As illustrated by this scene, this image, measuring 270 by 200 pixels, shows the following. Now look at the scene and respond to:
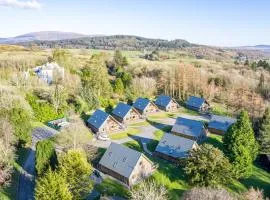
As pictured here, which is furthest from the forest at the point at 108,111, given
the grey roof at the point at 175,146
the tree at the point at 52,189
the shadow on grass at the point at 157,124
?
the shadow on grass at the point at 157,124

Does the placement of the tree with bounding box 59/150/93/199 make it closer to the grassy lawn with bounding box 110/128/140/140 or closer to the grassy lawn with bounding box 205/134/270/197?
the grassy lawn with bounding box 205/134/270/197

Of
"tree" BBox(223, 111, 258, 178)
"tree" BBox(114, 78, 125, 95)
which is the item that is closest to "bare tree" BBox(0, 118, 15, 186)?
"tree" BBox(223, 111, 258, 178)

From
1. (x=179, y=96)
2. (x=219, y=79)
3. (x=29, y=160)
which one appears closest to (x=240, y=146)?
(x=29, y=160)

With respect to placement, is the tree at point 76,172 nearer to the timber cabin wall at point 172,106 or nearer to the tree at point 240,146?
the tree at point 240,146

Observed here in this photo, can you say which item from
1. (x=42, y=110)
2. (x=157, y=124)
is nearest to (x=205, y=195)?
(x=157, y=124)

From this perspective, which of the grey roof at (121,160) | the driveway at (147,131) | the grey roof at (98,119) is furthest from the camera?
the grey roof at (98,119)

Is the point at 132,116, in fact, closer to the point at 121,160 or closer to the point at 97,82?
the point at 97,82
